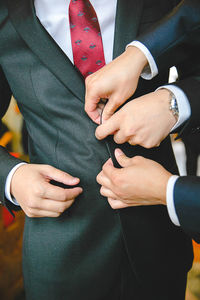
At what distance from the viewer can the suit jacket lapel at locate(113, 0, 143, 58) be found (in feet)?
2.45

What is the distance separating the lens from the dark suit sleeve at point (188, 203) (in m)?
0.62

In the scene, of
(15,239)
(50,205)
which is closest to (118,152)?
(50,205)

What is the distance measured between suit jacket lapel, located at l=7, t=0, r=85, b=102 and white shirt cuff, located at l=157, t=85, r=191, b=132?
244 millimetres

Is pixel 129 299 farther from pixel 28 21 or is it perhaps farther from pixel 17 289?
pixel 17 289

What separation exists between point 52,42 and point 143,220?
58cm

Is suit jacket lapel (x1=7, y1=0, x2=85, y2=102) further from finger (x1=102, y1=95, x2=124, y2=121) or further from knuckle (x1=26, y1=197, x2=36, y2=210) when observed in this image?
knuckle (x1=26, y1=197, x2=36, y2=210)

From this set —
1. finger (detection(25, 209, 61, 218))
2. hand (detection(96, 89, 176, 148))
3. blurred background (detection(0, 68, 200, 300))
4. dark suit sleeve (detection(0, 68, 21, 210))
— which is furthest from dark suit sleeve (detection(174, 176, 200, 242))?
blurred background (detection(0, 68, 200, 300))

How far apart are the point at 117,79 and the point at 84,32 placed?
0.70ft

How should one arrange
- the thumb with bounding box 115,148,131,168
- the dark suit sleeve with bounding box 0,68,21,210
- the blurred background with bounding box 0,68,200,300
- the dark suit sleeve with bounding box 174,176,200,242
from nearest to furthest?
1. the dark suit sleeve with bounding box 174,176,200,242
2. the thumb with bounding box 115,148,131,168
3. the dark suit sleeve with bounding box 0,68,21,210
4. the blurred background with bounding box 0,68,200,300

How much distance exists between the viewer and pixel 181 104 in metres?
0.68

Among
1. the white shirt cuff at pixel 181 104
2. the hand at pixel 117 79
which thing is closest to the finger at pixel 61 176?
the hand at pixel 117 79

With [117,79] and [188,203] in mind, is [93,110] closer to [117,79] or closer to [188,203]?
[117,79]

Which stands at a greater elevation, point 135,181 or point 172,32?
point 172,32

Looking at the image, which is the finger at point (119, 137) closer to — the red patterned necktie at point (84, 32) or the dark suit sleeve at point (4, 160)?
the red patterned necktie at point (84, 32)
